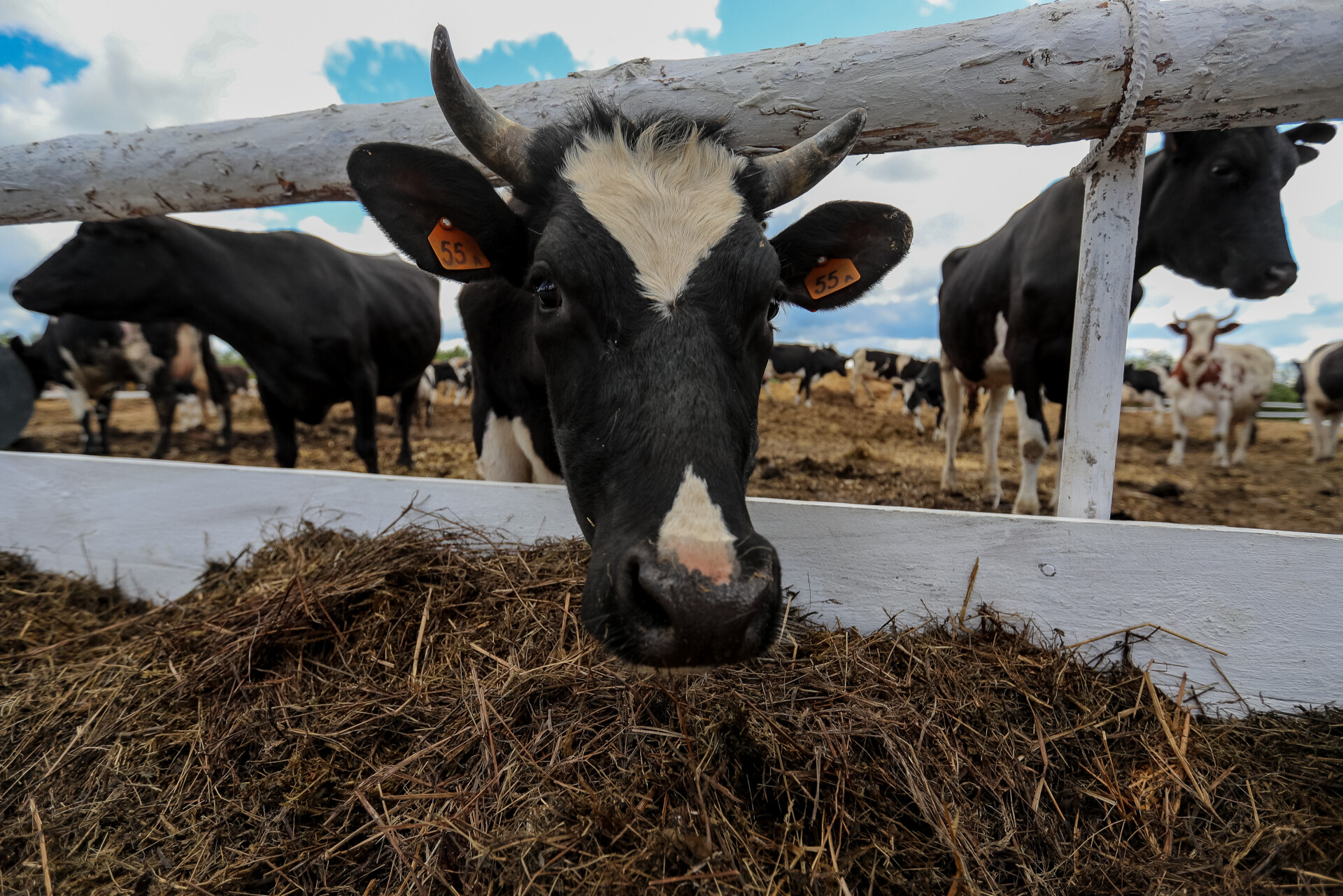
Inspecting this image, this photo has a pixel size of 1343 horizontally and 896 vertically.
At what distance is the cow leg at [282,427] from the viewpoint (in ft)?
16.7

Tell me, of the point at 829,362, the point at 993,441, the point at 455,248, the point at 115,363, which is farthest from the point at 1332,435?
the point at 115,363

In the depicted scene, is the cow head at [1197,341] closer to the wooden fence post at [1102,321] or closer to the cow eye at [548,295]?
the wooden fence post at [1102,321]

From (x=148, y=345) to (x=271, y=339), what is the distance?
283 inches

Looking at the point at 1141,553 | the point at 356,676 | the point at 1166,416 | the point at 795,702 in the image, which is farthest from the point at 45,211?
the point at 1166,416

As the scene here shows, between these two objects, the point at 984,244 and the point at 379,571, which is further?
the point at 984,244

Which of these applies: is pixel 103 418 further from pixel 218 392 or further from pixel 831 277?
pixel 831 277

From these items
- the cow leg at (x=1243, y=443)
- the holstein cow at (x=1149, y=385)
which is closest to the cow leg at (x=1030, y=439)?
the cow leg at (x=1243, y=443)

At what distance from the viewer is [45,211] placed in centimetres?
281

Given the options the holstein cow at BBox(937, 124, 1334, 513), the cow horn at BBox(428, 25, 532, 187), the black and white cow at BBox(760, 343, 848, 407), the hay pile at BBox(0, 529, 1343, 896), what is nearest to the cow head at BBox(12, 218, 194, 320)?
the hay pile at BBox(0, 529, 1343, 896)

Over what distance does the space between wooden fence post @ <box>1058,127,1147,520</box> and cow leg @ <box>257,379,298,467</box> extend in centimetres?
563

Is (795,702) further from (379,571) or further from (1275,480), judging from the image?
(1275,480)

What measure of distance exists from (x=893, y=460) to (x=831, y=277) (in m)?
7.37

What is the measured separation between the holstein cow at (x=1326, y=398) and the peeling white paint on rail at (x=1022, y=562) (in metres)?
12.7

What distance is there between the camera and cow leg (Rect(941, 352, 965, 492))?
6977 millimetres
